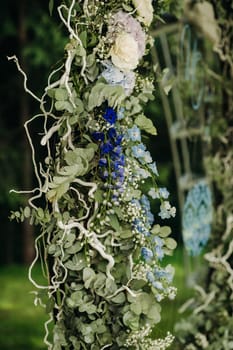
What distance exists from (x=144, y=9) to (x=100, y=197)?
1.50 ft

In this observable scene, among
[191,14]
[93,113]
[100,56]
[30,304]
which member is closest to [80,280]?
[93,113]

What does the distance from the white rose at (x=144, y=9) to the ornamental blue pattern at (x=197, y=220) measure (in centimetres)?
178

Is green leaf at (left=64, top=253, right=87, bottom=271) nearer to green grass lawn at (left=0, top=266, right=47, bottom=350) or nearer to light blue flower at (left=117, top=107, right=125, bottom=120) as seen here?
light blue flower at (left=117, top=107, right=125, bottom=120)

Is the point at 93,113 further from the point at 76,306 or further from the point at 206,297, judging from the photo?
the point at 206,297

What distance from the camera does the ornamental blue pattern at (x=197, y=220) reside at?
376 centimetres

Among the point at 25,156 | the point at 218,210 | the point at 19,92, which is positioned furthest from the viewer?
the point at 19,92

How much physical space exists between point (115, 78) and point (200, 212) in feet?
6.18

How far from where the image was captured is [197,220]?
378 cm

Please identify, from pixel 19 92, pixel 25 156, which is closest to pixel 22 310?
pixel 25 156

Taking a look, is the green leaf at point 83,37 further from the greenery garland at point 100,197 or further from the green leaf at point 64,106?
the green leaf at point 64,106

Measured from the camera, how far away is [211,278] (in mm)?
3629

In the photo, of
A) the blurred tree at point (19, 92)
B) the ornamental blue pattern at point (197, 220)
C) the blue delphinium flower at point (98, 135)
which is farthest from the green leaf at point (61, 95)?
the blurred tree at point (19, 92)

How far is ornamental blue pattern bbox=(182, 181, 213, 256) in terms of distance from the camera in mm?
Answer: 3758

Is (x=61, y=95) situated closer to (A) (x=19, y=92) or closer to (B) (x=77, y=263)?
(B) (x=77, y=263)
